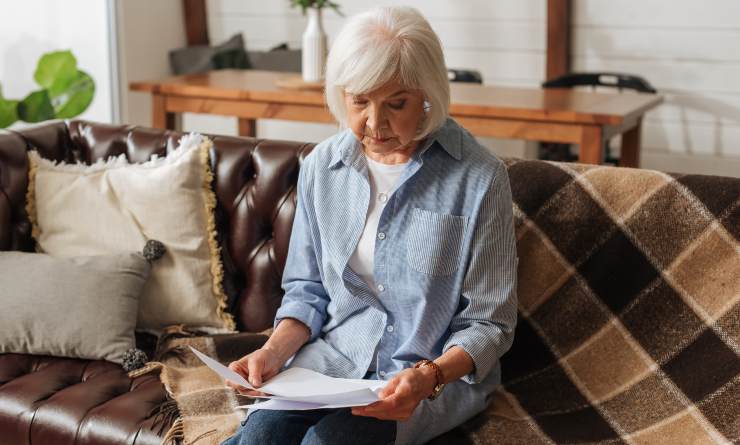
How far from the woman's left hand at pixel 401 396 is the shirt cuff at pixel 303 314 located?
1.05ft

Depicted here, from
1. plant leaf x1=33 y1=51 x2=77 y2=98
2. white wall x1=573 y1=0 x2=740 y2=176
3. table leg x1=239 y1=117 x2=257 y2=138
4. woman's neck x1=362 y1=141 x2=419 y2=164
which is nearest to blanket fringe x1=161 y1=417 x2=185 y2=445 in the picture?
woman's neck x1=362 y1=141 x2=419 y2=164

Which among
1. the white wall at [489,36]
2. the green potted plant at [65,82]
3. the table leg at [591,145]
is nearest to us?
the table leg at [591,145]

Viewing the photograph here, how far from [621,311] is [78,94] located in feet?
9.25

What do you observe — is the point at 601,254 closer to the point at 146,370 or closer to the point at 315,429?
the point at 315,429

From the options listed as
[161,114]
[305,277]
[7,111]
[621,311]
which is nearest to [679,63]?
[161,114]

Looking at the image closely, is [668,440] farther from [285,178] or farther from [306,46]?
[306,46]

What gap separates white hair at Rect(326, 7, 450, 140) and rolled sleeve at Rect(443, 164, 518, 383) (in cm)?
21

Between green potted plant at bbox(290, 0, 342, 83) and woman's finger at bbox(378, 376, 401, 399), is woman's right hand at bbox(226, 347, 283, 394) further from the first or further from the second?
green potted plant at bbox(290, 0, 342, 83)

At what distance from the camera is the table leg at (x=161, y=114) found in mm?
4203

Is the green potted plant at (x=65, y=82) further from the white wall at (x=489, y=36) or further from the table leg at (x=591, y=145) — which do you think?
the table leg at (x=591, y=145)

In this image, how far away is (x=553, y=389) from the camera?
6.75ft

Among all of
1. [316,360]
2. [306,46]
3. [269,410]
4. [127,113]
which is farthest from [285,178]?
[127,113]

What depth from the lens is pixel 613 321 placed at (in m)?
2.06

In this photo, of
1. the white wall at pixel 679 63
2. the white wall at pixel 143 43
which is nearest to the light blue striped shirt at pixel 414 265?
the white wall at pixel 679 63
